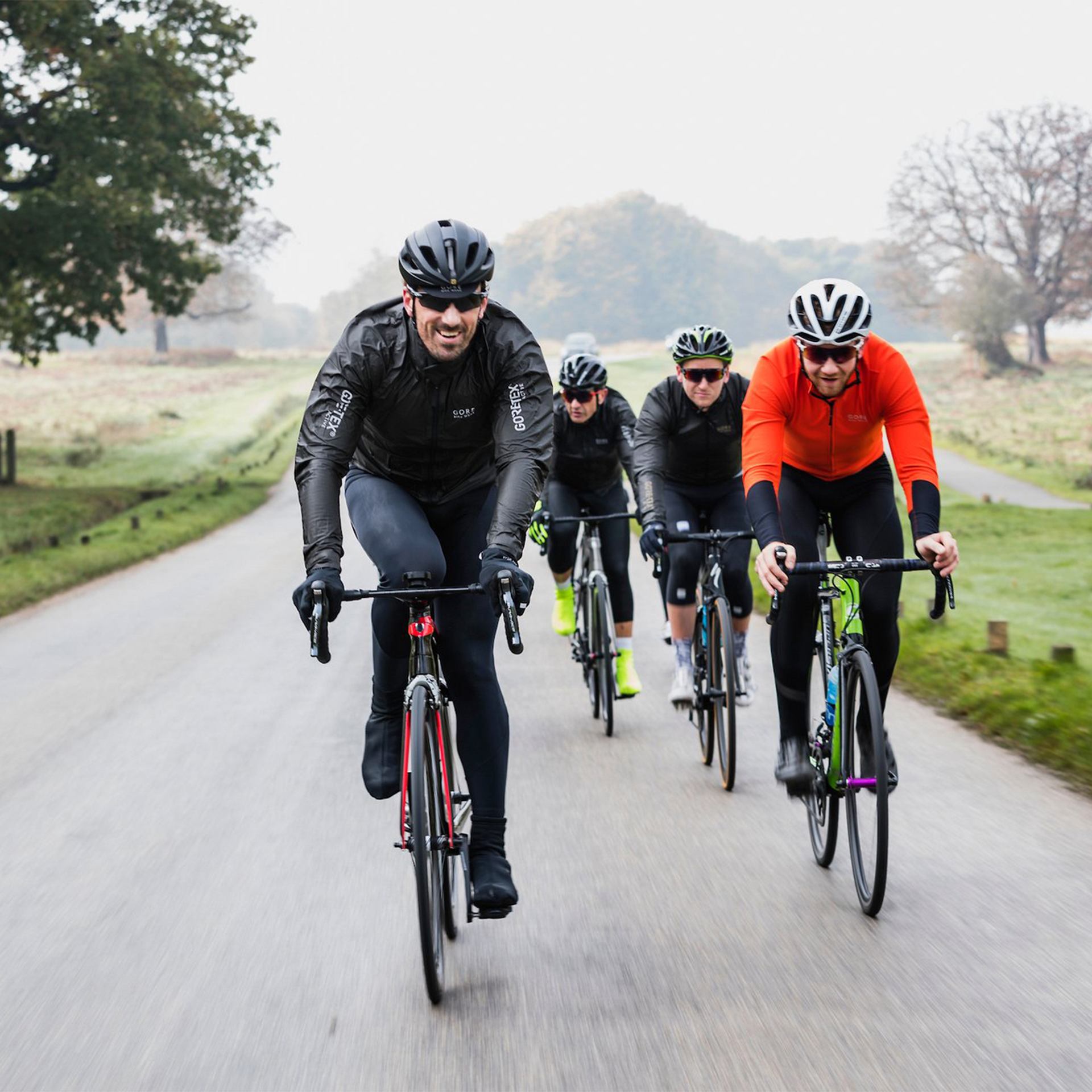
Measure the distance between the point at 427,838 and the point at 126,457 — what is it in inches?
1310

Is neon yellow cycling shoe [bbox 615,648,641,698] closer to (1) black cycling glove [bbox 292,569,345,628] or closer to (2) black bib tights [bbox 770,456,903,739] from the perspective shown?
(2) black bib tights [bbox 770,456,903,739]

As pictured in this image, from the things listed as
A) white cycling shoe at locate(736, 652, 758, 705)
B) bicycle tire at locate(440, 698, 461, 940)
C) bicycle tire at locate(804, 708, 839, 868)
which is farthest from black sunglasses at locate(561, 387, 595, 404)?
bicycle tire at locate(440, 698, 461, 940)

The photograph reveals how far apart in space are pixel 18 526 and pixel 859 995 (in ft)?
59.5

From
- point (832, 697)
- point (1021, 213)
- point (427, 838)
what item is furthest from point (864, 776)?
point (1021, 213)

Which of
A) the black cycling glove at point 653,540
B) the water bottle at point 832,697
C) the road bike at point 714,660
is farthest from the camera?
the black cycling glove at point 653,540

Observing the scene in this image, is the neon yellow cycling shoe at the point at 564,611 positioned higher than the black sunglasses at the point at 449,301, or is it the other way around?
the black sunglasses at the point at 449,301

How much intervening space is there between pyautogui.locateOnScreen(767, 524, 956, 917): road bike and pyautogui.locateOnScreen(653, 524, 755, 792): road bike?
0.91 meters

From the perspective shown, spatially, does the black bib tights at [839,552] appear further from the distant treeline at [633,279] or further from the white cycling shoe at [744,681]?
the distant treeline at [633,279]

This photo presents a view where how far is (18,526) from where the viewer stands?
19422 mm

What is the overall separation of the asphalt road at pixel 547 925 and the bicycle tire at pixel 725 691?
13 cm

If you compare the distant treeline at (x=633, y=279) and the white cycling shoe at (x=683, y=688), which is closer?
the white cycling shoe at (x=683, y=688)

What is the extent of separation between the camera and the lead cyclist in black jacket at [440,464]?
3.96 meters

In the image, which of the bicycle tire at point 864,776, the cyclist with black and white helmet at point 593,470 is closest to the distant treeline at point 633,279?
the cyclist with black and white helmet at point 593,470

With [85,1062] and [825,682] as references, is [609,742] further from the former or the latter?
[85,1062]
